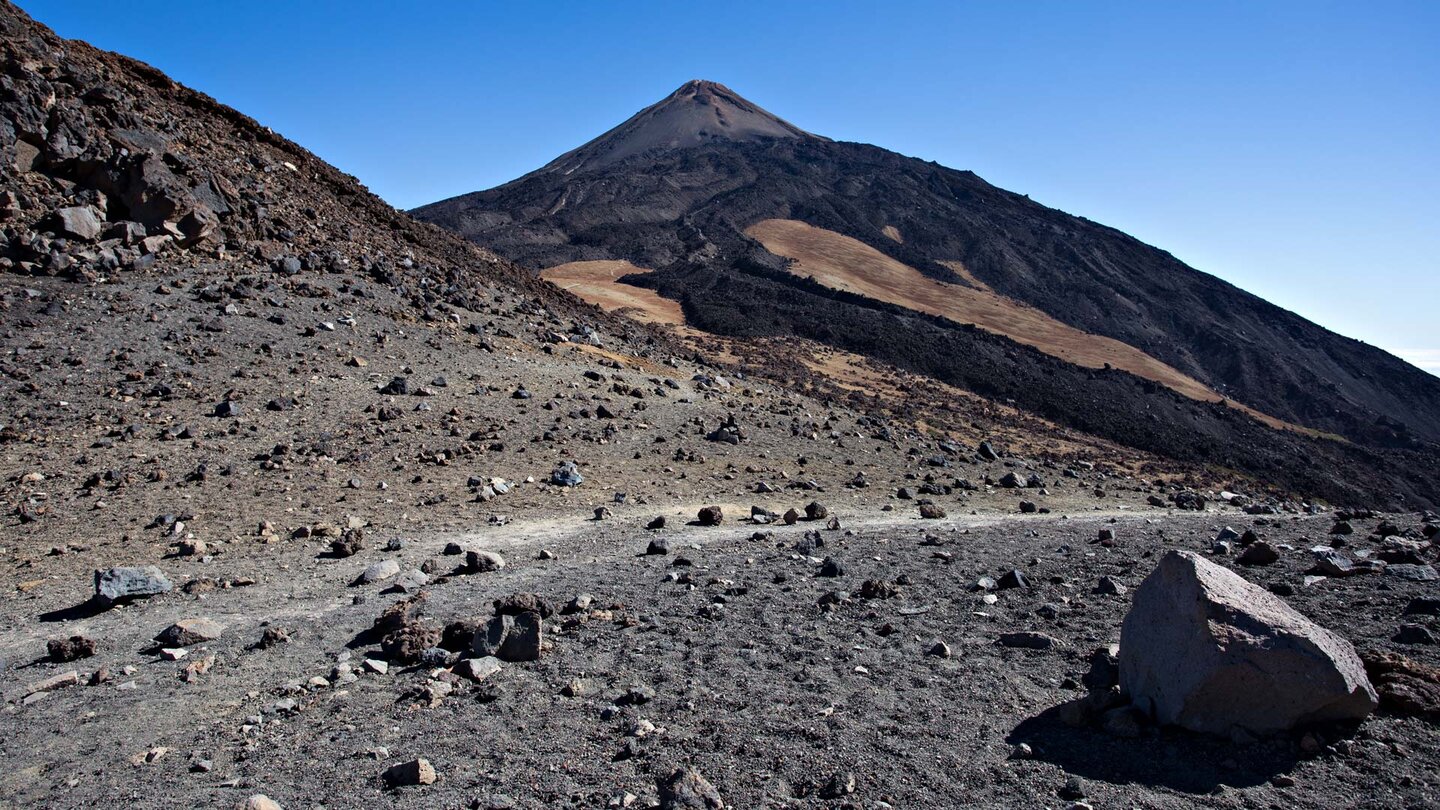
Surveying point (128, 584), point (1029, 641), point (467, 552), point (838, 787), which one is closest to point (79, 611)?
point (128, 584)

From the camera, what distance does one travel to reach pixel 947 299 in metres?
56.2

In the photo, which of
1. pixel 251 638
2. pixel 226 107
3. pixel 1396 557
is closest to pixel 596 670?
pixel 251 638

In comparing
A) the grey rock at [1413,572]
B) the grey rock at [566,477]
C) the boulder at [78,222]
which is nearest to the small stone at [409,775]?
the grey rock at [1413,572]

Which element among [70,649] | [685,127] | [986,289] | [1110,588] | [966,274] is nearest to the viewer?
[70,649]

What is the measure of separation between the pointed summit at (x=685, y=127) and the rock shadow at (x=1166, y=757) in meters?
100

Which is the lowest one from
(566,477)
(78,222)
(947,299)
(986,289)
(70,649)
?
(70,649)

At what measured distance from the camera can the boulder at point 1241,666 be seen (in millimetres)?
4035

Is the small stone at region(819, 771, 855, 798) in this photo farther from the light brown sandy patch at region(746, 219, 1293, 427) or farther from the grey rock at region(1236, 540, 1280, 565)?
the light brown sandy patch at region(746, 219, 1293, 427)

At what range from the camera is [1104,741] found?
4.29 metres

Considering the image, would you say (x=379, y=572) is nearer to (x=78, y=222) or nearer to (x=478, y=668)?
(x=478, y=668)

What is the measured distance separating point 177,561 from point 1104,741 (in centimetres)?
839

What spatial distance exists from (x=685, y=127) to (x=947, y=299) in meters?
65.0

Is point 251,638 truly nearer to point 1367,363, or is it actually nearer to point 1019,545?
point 1019,545

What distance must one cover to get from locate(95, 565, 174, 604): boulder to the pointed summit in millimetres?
96365
